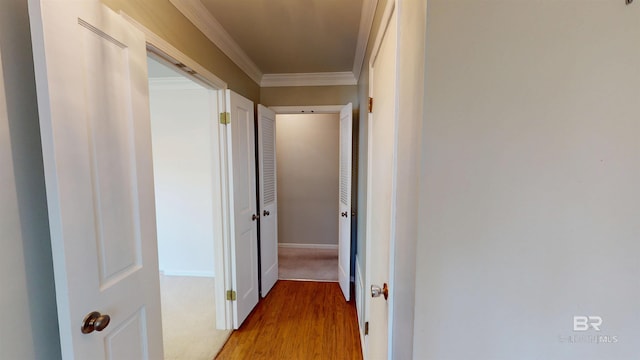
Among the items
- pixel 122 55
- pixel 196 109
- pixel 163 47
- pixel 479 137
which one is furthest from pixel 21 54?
pixel 196 109

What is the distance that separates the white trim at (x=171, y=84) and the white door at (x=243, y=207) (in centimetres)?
110

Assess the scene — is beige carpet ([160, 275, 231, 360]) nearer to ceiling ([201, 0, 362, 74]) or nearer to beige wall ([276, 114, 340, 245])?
beige wall ([276, 114, 340, 245])

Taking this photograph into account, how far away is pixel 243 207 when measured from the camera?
7.48 ft

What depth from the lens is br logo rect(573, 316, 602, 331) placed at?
0.59 metres

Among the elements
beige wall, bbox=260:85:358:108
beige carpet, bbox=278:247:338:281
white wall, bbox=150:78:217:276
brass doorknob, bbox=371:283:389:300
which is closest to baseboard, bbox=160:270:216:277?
white wall, bbox=150:78:217:276

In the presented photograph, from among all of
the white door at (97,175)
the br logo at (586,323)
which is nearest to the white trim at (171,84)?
the white door at (97,175)

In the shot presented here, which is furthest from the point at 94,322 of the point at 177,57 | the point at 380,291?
the point at 177,57

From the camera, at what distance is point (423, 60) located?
1.87 ft

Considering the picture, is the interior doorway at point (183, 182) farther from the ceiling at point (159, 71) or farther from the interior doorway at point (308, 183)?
the interior doorway at point (308, 183)

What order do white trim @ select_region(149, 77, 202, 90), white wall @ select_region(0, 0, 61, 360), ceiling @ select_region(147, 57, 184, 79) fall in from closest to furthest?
white wall @ select_region(0, 0, 61, 360)
ceiling @ select_region(147, 57, 184, 79)
white trim @ select_region(149, 77, 202, 90)

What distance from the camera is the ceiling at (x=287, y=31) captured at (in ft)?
5.23

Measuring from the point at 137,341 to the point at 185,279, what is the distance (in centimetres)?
225

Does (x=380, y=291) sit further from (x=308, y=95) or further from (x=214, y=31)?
(x=308, y=95)

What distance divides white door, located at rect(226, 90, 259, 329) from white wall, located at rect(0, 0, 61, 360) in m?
1.25
